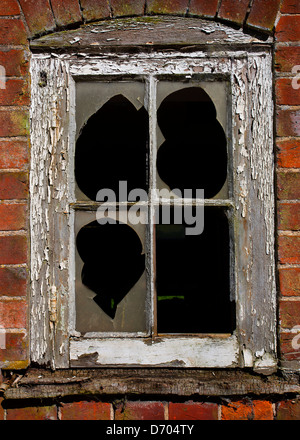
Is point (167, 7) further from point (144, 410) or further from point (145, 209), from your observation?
point (144, 410)

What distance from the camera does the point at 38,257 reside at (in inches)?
58.2

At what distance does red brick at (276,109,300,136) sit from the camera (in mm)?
1445

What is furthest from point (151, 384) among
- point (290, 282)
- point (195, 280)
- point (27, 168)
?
point (195, 280)

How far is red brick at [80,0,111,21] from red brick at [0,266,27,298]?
1022 millimetres

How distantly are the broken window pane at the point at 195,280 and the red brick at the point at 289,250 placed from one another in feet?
0.66

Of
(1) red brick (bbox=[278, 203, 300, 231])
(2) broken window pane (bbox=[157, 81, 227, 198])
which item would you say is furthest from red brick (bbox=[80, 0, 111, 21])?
(1) red brick (bbox=[278, 203, 300, 231])

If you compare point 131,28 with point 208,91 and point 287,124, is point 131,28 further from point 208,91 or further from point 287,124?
point 287,124

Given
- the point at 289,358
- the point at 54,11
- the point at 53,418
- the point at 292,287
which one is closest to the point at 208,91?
the point at 54,11

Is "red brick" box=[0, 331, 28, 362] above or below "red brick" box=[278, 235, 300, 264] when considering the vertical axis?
below

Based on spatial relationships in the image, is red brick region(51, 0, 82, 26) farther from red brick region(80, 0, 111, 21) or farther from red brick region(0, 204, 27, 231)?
red brick region(0, 204, 27, 231)

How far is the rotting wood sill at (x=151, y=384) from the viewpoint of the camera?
1.41 metres

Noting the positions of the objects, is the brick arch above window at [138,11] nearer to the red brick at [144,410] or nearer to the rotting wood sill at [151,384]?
the rotting wood sill at [151,384]

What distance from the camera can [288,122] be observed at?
1.45 metres

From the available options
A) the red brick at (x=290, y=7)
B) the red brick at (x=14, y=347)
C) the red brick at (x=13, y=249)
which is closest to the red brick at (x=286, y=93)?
the red brick at (x=290, y=7)
